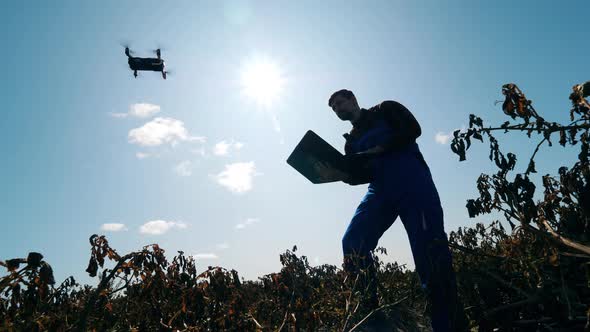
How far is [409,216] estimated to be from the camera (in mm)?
2596

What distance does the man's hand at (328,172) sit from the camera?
126 inches

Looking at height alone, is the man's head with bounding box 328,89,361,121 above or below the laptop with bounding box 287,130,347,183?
above

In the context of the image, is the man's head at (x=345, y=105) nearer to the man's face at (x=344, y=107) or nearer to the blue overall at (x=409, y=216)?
the man's face at (x=344, y=107)

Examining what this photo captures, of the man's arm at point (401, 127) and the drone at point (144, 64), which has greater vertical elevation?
the drone at point (144, 64)

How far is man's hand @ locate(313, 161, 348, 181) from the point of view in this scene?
3213mm

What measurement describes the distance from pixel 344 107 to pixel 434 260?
1.86m

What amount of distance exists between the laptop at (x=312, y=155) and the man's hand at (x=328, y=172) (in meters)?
0.03

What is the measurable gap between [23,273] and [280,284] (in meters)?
1.60

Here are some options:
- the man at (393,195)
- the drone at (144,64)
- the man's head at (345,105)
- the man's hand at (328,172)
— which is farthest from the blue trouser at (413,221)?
the drone at (144,64)

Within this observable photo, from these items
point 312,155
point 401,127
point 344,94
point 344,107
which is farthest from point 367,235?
point 344,94

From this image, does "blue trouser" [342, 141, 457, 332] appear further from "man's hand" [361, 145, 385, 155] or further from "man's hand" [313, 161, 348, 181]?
"man's hand" [313, 161, 348, 181]

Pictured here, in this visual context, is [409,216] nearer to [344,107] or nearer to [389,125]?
[389,125]

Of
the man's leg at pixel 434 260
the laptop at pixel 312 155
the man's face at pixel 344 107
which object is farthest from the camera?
the man's face at pixel 344 107

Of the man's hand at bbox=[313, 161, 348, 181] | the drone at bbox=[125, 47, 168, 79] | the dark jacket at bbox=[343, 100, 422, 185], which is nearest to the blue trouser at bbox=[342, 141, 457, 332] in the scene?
the dark jacket at bbox=[343, 100, 422, 185]
